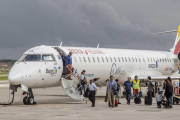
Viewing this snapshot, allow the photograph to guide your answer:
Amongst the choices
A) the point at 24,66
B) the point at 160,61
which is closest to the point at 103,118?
the point at 24,66

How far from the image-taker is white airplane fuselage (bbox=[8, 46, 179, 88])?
24.1 m

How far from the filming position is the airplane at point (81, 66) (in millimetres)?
24031

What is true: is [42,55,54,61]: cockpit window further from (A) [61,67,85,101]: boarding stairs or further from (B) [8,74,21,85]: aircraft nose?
(B) [8,74,21,85]: aircraft nose

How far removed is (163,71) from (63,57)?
1340 cm

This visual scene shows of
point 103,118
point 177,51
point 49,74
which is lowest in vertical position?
point 103,118

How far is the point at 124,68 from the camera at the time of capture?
107 ft

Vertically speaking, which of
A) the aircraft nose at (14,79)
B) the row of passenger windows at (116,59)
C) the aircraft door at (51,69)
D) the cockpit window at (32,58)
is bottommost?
the aircraft nose at (14,79)

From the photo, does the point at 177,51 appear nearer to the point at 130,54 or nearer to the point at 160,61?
the point at 160,61

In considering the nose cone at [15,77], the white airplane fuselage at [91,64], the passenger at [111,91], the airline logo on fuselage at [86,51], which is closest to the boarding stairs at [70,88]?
the white airplane fuselage at [91,64]

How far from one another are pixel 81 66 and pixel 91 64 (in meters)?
1.21

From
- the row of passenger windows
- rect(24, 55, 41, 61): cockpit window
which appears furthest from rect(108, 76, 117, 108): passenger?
the row of passenger windows

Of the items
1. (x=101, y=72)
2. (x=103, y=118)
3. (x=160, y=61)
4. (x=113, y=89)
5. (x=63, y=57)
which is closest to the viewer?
(x=103, y=118)

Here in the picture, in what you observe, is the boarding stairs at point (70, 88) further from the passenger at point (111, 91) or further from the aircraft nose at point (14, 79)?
the aircraft nose at point (14, 79)

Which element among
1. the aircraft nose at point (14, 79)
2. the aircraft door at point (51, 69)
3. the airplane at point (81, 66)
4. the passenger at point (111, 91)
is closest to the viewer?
the passenger at point (111, 91)
